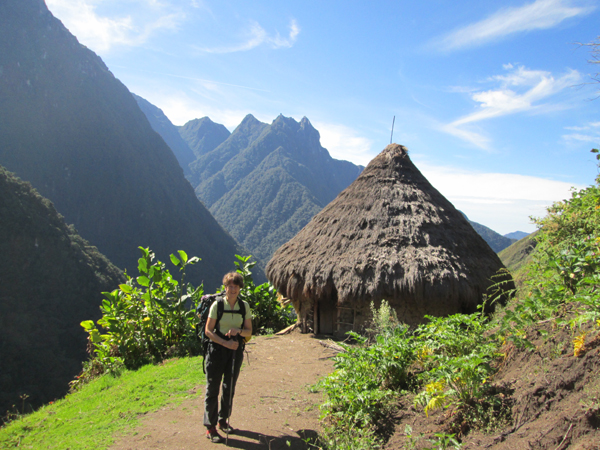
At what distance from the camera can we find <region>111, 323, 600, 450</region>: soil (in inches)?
73.8

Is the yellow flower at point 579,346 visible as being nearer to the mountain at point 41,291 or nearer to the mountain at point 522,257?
the mountain at point 522,257

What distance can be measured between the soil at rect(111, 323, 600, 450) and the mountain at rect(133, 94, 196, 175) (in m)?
134

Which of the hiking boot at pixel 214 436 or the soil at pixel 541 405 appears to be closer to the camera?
the soil at pixel 541 405

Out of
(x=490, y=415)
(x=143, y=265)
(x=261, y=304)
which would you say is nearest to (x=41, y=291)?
(x=261, y=304)

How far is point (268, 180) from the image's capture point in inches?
3846

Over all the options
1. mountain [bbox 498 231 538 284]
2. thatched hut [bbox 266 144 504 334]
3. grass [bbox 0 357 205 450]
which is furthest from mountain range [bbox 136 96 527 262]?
grass [bbox 0 357 205 450]

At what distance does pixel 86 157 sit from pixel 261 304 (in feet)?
271

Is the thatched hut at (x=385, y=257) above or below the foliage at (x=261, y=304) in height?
above

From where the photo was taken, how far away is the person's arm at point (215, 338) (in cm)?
288

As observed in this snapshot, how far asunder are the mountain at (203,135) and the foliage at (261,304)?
136m

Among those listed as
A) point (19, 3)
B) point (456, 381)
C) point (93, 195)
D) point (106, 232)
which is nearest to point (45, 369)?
point (456, 381)

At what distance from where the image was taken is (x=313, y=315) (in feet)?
24.6

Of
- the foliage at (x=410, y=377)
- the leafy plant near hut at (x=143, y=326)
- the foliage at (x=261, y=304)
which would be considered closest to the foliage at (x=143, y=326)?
the leafy plant near hut at (x=143, y=326)

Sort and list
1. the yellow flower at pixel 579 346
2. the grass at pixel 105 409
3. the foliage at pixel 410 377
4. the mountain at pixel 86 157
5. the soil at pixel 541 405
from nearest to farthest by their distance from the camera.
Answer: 1. the soil at pixel 541 405
2. the yellow flower at pixel 579 346
3. the foliage at pixel 410 377
4. the grass at pixel 105 409
5. the mountain at pixel 86 157
